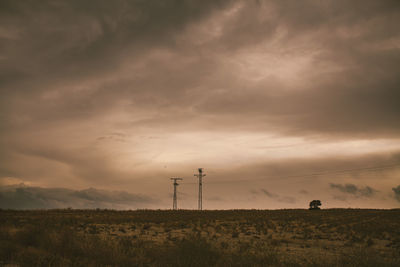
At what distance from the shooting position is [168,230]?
29.5 meters

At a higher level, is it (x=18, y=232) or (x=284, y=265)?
(x=18, y=232)

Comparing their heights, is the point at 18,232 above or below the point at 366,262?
above

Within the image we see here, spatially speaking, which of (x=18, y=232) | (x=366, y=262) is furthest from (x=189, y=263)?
(x=18, y=232)

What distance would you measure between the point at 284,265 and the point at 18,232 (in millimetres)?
12736

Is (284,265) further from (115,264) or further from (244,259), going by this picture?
(115,264)

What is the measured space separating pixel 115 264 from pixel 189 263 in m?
2.90

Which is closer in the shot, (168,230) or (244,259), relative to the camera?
(244,259)

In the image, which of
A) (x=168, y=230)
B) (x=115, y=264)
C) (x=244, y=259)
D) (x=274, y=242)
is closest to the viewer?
(x=115, y=264)

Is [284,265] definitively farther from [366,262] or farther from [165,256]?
[165,256]

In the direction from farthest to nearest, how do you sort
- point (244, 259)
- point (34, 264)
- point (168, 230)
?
point (168, 230), point (244, 259), point (34, 264)

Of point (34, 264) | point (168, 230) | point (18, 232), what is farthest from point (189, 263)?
point (168, 230)

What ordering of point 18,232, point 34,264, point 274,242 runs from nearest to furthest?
1. point 34,264
2. point 18,232
3. point 274,242

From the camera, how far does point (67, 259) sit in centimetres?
1219

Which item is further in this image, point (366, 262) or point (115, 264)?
point (366, 262)
